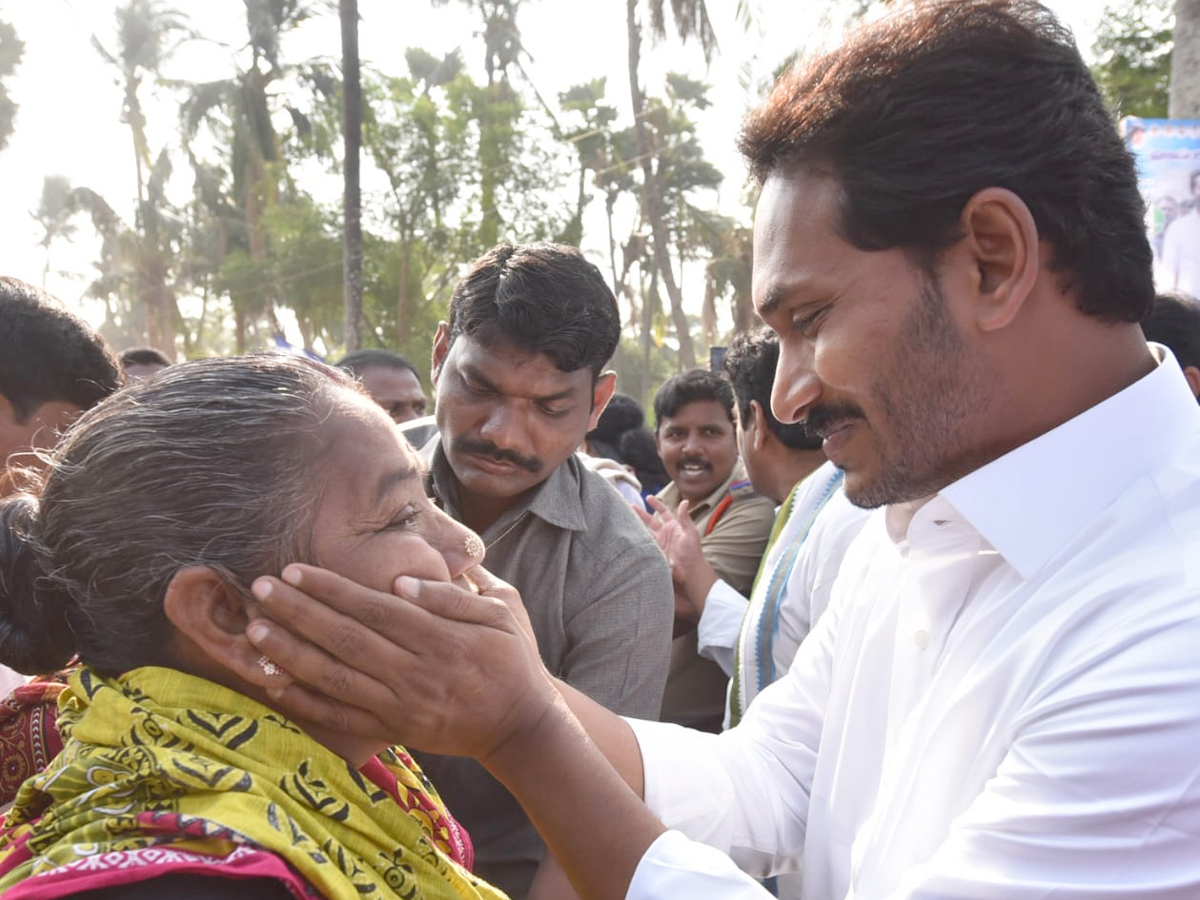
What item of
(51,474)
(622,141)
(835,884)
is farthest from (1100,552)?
(622,141)

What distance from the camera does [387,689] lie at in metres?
1.57

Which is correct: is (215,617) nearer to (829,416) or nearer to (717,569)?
(829,416)

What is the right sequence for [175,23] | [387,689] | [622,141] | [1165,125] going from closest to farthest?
[387,689]
[1165,125]
[622,141]
[175,23]

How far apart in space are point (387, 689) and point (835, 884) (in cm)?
99

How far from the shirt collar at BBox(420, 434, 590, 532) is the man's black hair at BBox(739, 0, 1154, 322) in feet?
3.77

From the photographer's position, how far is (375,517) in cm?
169

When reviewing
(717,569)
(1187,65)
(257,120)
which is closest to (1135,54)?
(1187,65)

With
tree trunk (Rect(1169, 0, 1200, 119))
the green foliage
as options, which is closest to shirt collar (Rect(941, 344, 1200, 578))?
tree trunk (Rect(1169, 0, 1200, 119))

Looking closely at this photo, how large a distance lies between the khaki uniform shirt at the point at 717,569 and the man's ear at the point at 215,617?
7.60 ft

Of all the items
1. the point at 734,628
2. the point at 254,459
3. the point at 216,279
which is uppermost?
the point at 254,459

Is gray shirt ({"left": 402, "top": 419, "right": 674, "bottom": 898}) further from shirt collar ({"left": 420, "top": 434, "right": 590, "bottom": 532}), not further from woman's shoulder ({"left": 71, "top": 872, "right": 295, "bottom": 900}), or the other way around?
woman's shoulder ({"left": 71, "top": 872, "right": 295, "bottom": 900})

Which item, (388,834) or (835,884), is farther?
(835,884)

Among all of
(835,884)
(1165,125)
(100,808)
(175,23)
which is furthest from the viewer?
(175,23)

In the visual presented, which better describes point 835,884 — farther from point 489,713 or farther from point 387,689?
point 387,689
